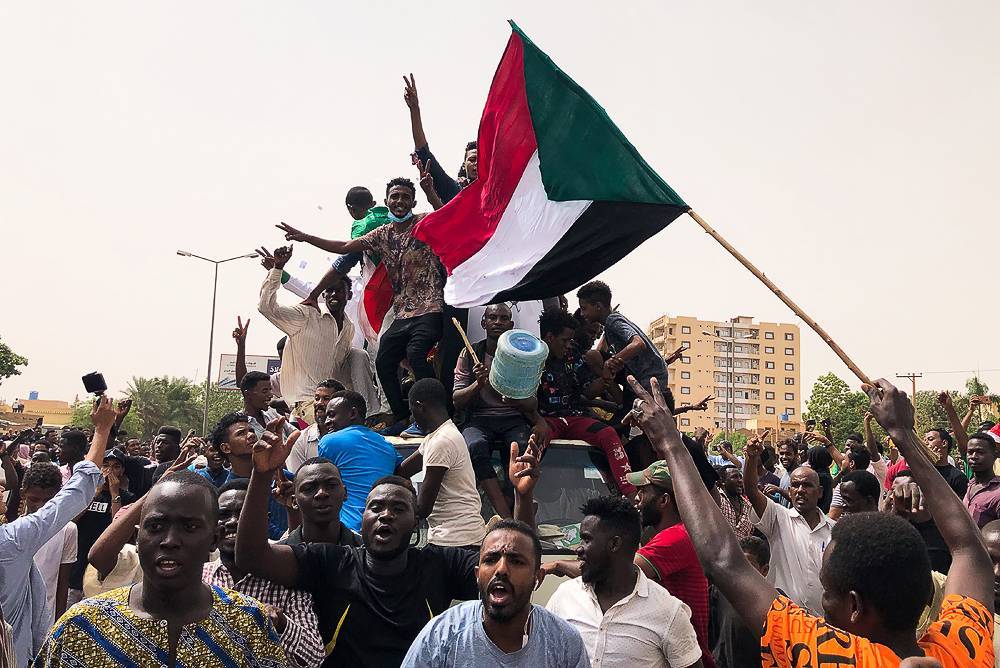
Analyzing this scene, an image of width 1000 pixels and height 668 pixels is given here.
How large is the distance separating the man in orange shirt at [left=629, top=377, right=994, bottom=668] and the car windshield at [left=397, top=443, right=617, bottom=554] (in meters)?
2.86

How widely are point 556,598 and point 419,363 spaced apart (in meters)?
3.41

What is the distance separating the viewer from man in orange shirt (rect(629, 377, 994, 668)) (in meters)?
2.41

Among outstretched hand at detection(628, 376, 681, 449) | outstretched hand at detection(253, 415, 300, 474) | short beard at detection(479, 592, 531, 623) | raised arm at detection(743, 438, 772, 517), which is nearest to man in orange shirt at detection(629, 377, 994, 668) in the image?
outstretched hand at detection(628, 376, 681, 449)

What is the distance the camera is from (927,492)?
116 inches

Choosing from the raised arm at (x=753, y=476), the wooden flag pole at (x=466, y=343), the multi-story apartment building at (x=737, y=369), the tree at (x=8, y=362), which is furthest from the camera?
the multi-story apartment building at (x=737, y=369)

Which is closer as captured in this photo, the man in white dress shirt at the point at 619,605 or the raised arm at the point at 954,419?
the man in white dress shirt at the point at 619,605

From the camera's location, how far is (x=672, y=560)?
4605mm

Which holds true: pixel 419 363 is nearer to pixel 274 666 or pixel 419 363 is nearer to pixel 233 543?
pixel 233 543

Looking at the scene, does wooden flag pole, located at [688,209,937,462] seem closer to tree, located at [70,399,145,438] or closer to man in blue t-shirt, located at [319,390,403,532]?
man in blue t-shirt, located at [319,390,403,532]

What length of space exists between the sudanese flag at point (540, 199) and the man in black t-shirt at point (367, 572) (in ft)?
11.5

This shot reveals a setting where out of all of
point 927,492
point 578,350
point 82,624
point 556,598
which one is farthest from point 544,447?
point 82,624

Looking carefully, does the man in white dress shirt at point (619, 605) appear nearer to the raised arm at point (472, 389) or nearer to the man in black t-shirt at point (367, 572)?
the man in black t-shirt at point (367, 572)

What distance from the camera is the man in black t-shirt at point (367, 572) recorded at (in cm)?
351

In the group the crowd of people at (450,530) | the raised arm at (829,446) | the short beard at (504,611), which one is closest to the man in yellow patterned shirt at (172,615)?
the crowd of people at (450,530)
